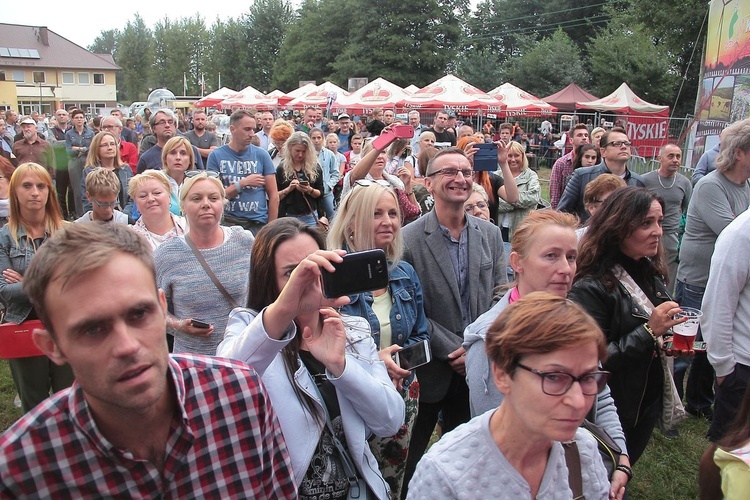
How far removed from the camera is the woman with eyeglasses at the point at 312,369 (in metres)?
1.88

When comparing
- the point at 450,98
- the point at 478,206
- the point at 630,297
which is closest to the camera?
the point at 630,297

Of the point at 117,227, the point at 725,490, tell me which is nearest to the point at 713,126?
the point at 725,490

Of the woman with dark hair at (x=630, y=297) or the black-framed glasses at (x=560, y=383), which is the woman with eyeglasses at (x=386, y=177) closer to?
the woman with dark hair at (x=630, y=297)

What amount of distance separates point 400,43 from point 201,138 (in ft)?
155

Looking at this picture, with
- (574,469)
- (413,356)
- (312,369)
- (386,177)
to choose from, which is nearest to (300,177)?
(386,177)

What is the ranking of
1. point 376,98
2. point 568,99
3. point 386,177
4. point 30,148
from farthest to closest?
point 568,99 < point 376,98 < point 30,148 < point 386,177

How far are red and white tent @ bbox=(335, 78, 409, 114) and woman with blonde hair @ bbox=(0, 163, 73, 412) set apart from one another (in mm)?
18819

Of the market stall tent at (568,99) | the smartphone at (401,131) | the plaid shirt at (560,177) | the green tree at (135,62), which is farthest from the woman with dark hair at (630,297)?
the green tree at (135,62)

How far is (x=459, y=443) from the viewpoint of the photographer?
5.74 feet

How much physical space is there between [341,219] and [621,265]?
152 centimetres

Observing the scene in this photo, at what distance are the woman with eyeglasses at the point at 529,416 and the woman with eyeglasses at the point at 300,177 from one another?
15.7 ft

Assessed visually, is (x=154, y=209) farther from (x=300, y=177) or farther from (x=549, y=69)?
(x=549, y=69)

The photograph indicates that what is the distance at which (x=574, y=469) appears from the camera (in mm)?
1843

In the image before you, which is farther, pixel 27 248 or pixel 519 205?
pixel 519 205
